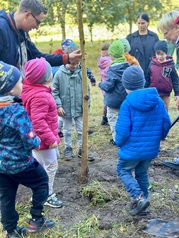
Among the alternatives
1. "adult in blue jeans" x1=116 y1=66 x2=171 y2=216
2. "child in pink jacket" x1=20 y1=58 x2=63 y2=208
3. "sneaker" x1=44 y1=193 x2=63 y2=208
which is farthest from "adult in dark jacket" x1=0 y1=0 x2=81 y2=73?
"sneaker" x1=44 y1=193 x2=63 y2=208

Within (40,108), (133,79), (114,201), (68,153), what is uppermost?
(133,79)

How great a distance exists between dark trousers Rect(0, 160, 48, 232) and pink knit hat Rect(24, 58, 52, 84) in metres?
0.85

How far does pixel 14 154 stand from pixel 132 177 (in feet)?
4.00

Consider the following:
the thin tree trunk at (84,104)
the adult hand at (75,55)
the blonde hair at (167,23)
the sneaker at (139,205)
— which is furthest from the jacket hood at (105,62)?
the sneaker at (139,205)

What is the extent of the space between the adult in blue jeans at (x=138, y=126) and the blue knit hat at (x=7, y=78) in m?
1.05

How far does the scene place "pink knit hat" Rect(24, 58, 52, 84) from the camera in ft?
11.6

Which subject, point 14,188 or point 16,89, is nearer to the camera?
point 16,89

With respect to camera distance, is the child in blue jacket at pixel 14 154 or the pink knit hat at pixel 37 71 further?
the pink knit hat at pixel 37 71

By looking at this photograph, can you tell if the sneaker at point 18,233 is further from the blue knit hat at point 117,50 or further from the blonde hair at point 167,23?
the blue knit hat at point 117,50

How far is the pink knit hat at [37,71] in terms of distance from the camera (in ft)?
11.6

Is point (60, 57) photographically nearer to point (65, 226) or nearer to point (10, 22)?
point (10, 22)

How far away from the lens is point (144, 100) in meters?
3.36

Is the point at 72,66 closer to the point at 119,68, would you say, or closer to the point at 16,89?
the point at 119,68

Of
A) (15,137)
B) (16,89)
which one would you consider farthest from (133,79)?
(15,137)
